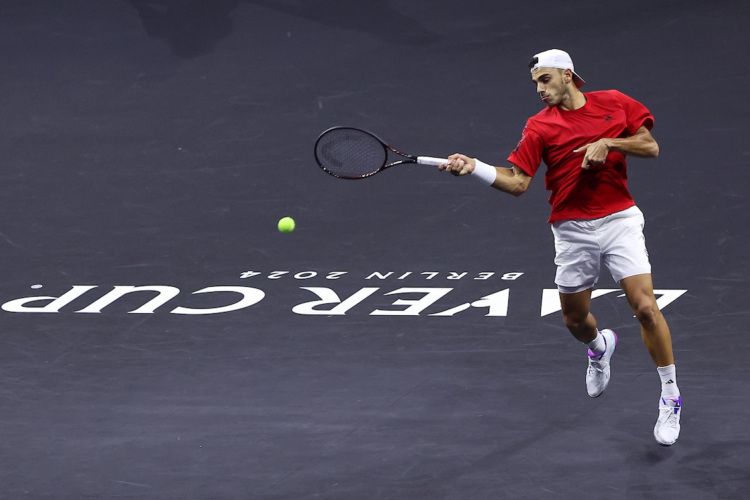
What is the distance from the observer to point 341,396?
673 cm

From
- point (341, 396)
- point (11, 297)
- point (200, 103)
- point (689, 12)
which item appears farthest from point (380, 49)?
Answer: point (341, 396)

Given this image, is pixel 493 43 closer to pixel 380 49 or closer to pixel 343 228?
pixel 380 49

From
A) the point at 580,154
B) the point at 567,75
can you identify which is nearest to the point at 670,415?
the point at 580,154

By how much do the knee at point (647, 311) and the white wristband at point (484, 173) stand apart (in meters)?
0.90

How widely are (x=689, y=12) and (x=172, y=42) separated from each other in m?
4.89

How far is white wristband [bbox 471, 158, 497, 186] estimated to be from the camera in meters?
6.01

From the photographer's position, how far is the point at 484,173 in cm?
604

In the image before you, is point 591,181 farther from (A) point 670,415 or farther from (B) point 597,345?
(A) point 670,415

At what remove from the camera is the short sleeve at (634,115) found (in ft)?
20.7

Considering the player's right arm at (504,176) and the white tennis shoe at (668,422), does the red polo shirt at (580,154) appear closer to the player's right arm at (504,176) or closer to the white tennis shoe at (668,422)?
the player's right arm at (504,176)

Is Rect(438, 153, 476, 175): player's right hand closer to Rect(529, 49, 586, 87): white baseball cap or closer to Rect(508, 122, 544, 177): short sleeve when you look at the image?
Rect(508, 122, 544, 177): short sleeve

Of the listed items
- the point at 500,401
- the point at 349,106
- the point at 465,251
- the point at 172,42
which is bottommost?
the point at 500,401

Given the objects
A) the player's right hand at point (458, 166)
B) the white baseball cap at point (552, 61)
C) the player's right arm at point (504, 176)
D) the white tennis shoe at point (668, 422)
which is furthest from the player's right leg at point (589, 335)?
the white baseball cap at point (552, 61)

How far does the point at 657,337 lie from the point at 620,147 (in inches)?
35.9
